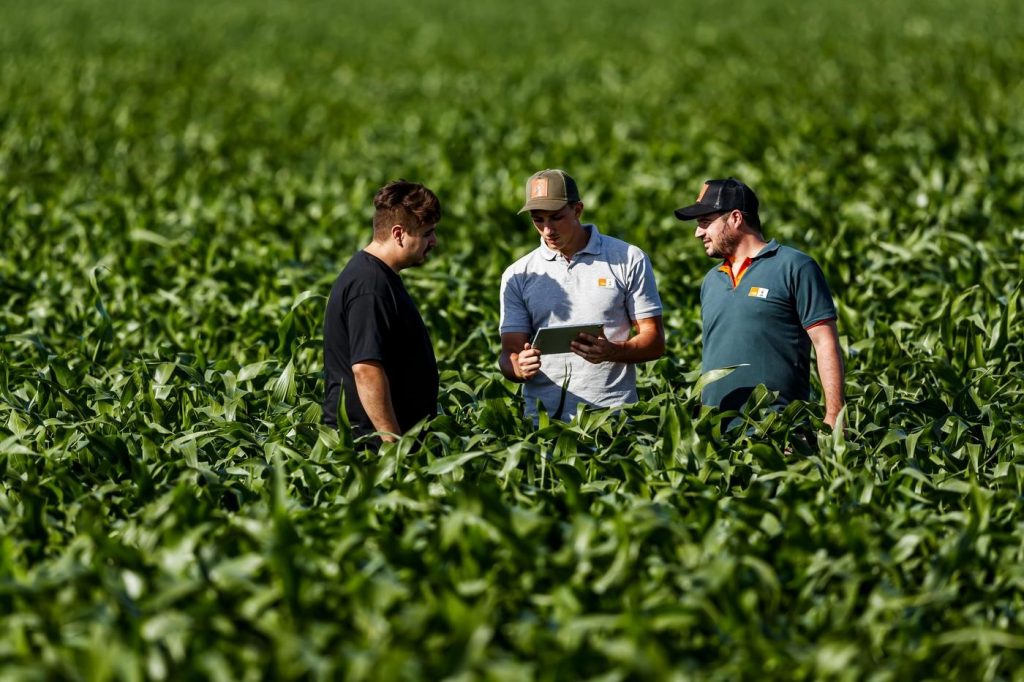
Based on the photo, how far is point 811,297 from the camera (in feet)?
19.0

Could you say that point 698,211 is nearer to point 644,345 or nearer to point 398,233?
point 644,345

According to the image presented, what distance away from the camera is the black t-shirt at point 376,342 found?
5488 millimetres

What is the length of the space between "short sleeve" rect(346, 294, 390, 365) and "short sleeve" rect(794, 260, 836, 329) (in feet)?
5.96

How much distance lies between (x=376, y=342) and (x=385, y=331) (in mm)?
69

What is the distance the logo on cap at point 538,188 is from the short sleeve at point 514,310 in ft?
1.38

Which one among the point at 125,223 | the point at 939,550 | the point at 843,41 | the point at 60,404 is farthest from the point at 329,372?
the point at 843,41

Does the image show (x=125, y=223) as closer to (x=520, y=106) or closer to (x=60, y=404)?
(x=60, y=404)

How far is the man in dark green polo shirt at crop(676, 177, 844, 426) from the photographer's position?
579cm

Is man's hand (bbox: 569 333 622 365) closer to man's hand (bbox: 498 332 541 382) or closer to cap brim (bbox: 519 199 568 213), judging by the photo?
man's hand (bbox: 498 332 541 382)

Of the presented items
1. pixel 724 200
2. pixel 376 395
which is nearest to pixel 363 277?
pixel 376 395

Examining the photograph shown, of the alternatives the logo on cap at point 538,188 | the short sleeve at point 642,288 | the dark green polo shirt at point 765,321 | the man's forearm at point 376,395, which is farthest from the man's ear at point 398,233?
the dark green polo shirt at point 765,321

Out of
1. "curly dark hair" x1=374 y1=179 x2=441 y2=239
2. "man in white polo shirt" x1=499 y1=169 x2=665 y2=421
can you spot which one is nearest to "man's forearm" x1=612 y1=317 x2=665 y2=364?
"man in white polo shirt" x1=499 y1=169 x2=665 y2=421

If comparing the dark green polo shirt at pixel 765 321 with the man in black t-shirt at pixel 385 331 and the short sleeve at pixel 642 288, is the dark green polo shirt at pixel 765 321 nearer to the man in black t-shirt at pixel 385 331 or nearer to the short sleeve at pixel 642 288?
the short sleeve at pixel 642 288

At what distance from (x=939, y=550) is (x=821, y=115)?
12935 mm
